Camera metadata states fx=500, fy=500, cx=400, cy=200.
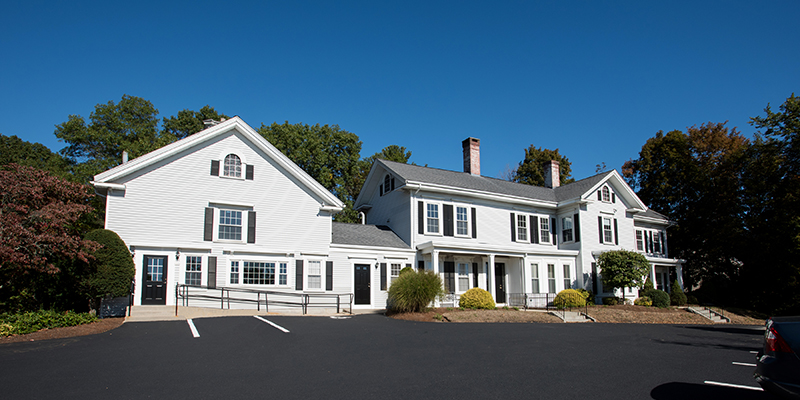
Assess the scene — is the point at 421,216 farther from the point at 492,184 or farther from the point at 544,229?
the point at 544,229

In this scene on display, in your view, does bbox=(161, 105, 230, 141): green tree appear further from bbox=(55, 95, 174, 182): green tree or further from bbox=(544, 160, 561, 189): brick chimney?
bbox=(544, 160, 561, 189): brick chimney

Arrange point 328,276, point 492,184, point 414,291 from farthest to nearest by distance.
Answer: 1. point 492,184
2. point 328,276
3. point 414,291

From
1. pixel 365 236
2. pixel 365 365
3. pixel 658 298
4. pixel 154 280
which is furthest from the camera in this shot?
pixel 658 298

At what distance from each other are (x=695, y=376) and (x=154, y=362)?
30.8 feet

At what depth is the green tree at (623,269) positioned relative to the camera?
24.8 metres

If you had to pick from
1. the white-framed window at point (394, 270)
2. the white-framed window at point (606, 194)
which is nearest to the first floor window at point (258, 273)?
the white-framed window at point (394, 270)

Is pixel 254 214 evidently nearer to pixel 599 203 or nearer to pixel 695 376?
pixel 695 376

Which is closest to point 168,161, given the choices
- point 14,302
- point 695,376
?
point 14,302

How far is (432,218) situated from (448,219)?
85cm

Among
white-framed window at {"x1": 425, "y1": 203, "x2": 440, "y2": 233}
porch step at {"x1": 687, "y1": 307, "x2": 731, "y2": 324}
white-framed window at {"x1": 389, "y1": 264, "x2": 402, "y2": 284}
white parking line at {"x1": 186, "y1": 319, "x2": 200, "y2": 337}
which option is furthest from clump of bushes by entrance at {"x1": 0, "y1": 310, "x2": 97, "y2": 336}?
porch step at {"x1": 687, "y1": 307, "x2": 731, "y2": 324}

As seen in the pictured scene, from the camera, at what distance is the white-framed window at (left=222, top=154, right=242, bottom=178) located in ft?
67.3

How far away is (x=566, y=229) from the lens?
2795 cm

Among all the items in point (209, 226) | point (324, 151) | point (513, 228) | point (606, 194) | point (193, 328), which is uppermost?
point (324, 151)

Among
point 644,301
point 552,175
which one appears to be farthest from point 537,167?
point 644,301
